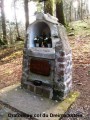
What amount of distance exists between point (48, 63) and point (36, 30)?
46.0 inches

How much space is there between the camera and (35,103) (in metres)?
5.19

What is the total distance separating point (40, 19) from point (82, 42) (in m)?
6.69

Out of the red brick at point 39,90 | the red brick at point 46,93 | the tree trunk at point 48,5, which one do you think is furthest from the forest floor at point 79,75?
the tree trunk at point 48,5

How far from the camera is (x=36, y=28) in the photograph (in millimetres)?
5734

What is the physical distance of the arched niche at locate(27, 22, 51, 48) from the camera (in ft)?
18.4

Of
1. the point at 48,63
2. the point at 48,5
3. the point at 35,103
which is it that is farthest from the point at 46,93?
the point at 48,5

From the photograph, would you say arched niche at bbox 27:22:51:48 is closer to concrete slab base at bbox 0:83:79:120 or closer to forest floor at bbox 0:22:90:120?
concrete slab base at bbox 0:83:79:120

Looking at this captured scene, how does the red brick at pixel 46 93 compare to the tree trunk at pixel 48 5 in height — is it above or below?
below

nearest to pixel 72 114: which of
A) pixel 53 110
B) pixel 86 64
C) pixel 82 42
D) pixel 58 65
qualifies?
pixel 53 110

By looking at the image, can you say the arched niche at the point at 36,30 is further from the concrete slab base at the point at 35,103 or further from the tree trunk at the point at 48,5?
the tree trunk at the point at 48,5

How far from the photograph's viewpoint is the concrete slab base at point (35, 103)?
470cm

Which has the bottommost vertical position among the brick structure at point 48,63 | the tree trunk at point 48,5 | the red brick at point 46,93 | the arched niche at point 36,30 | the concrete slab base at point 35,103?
the concrete slab base at point 35,103

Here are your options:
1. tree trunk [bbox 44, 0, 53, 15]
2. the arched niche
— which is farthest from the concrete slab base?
tree trunk [bbox 44, 0, 53, 15]

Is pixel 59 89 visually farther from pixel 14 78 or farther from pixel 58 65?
pixel 14 78
